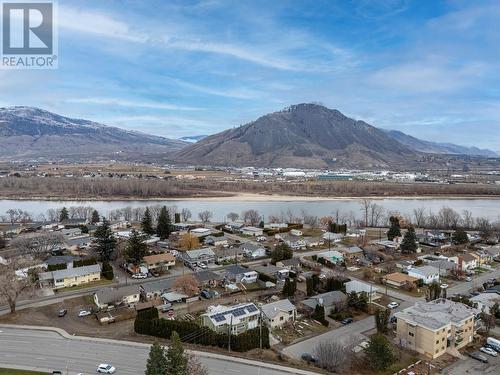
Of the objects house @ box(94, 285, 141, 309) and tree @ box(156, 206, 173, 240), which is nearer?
house @ box(94, 285, 141, 309)

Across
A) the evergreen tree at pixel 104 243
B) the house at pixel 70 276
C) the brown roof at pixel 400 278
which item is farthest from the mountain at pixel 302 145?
the house at pixel 70 276

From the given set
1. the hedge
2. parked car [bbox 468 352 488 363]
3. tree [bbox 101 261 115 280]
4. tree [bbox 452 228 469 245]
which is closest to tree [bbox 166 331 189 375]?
the hedge

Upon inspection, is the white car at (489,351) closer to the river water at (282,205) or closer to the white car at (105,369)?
the white car at (105,369)

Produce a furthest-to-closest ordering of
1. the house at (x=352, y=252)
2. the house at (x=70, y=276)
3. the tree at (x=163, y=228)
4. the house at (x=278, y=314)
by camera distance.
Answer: the tree at (x=163, y=228) < the house at (x=352, y=252) < the house at (x=70, y=276) < the house at (x=278, y=314)

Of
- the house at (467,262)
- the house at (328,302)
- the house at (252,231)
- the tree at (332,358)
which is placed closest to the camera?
the tree at (332,358)

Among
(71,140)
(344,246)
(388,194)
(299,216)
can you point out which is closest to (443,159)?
(388,194)

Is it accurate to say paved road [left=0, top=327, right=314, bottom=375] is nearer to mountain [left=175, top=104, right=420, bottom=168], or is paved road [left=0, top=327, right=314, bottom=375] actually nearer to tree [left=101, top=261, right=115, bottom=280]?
tree [left=101, top=261, right=115, bottom=280]

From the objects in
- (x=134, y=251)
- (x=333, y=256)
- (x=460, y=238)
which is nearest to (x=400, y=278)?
(x=333, y=256)
